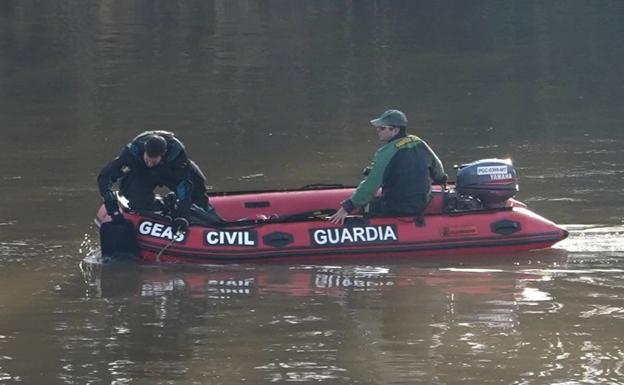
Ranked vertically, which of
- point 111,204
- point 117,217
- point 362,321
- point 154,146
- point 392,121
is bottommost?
point 362,321

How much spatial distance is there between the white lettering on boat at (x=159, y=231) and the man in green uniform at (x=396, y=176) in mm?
1310

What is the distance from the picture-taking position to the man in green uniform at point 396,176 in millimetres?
13211

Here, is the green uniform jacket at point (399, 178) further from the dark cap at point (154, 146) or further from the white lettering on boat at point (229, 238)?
the dark cap at point (154, 146)

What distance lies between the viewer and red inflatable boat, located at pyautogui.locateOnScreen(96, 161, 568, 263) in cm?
1313

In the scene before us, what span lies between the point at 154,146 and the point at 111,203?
622 mm

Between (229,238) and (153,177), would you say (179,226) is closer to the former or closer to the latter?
(229,238)

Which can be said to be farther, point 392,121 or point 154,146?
point 392,121

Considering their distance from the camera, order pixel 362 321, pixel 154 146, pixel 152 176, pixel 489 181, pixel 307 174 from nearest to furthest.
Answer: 1. pixel 362 321
2. pixel 154 146
3. pixel 152 176
4. pixel 489 181
5. pixel 307 174

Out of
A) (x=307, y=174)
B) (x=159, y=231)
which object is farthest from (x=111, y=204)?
(x=307, y=174)

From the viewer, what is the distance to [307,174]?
57.5ft

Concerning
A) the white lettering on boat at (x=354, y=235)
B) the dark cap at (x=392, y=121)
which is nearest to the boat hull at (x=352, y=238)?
the white lettering on boat at (x=354, y=235)

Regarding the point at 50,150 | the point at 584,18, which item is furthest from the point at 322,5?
the point at 50,150

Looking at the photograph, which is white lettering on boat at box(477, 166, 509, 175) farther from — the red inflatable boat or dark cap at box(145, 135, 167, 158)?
dark cap at box(145, 135, 167, 158)

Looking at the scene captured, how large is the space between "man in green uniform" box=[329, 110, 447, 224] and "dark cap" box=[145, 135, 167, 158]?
1.55 metres
